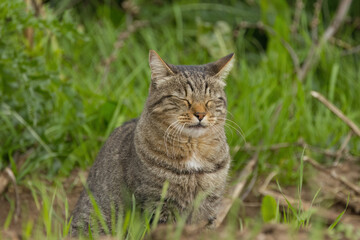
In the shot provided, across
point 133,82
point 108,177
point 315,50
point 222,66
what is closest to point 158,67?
point 222,66

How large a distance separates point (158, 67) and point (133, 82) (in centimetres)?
193

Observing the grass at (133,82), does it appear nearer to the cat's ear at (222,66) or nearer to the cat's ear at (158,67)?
the cat's ear at (222,66)

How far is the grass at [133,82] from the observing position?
3438 mm

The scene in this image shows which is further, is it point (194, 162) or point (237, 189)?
point (237, 189)

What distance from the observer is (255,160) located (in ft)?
11.7

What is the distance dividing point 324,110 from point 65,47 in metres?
2.69

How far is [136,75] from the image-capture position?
4.73 metres

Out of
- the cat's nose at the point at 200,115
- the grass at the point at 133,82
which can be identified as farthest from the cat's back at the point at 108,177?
the cat's nose at the point at 200,115

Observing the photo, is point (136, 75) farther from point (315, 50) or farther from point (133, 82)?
point (315, 50)

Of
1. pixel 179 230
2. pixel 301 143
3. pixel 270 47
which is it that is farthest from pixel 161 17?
pixel 179 230

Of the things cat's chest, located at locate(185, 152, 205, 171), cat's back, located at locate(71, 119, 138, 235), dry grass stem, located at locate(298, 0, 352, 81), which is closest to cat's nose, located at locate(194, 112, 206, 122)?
cat's chest, located at locate(185, 152, 205, 171)

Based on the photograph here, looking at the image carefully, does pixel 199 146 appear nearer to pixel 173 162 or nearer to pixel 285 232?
pixel 173 162

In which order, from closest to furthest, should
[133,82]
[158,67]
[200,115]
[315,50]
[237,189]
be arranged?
[200,115]
[158,67]
[237,189]
[315,50]
[133,82]

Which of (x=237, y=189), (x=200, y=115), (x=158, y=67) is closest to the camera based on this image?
(x=200, y=115)
